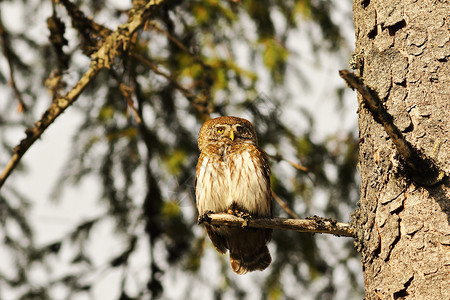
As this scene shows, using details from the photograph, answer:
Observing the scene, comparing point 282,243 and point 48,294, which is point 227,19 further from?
point 48,294

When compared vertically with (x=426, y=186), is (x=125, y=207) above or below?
above

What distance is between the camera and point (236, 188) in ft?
11.4

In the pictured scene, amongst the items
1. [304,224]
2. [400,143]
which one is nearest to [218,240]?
[304,224]

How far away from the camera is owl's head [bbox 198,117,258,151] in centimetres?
387

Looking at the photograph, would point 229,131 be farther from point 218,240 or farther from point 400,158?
point 400,158

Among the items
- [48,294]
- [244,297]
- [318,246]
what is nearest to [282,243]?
[318,246]

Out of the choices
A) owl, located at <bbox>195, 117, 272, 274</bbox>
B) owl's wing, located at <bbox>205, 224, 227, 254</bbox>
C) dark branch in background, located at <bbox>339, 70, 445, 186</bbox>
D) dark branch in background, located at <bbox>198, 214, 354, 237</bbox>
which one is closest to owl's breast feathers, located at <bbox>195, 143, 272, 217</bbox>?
owl, located at <bbox>195, 117, 272, 274</bbox>

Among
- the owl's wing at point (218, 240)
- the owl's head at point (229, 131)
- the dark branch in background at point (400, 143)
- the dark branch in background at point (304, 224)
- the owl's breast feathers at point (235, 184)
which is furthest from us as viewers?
the owl's head at point (229, 131)

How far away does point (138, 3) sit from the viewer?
3.17m

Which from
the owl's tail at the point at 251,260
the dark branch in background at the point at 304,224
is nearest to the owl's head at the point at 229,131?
the owl's tail at the point at 251,260

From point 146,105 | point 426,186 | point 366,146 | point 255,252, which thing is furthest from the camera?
point 146,105

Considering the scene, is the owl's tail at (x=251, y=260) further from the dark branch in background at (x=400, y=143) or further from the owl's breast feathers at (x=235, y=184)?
the dark branch in background at (x=400, y=143)

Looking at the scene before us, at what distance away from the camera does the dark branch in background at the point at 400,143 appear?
1.55m

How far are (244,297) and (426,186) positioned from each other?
10.8ft
